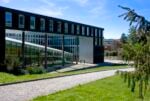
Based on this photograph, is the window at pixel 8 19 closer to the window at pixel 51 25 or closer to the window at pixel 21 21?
the window at pixel 21 21

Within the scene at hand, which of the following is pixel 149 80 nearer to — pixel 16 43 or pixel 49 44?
pixel 16 43

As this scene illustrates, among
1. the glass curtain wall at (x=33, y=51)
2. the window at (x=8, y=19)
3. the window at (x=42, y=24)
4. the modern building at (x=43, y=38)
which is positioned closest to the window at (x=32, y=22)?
the modern building at (x=43, y=38)

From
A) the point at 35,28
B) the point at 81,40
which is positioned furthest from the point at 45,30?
the point at 81,40

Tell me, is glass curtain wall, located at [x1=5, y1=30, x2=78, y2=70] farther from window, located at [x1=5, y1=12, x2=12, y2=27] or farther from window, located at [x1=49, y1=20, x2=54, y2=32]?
window, located at [x1=5, y1=12, x2=12, y2=27]

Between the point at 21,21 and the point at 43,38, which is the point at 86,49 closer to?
the point at 43,38

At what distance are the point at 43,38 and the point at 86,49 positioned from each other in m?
14.6

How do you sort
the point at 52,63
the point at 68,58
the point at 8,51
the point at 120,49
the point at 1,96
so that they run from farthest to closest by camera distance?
the point at 68,58 < the point at 52,63 < the point at 8,51 < the point at 1,96 < the point at 120,49

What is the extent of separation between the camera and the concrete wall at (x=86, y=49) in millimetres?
67125

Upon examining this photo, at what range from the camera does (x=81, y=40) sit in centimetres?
6875

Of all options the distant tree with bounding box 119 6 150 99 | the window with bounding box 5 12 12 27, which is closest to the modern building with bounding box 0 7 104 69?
the window with bounding box 5 12 12 27

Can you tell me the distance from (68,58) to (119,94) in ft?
142

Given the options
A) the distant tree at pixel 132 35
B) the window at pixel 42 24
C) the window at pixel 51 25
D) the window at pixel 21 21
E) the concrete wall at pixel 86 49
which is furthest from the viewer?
the concrete wall at pixel 86 49

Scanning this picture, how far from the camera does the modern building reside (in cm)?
4128

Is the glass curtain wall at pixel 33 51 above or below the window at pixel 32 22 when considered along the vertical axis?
below
